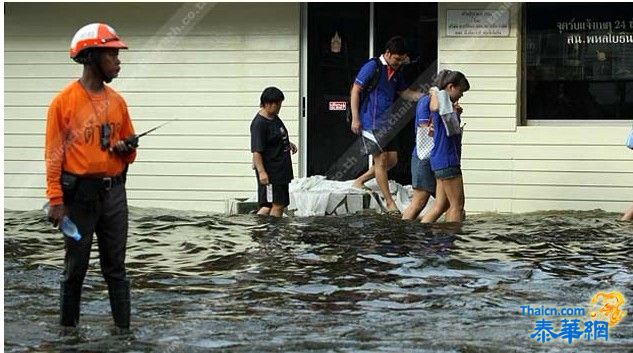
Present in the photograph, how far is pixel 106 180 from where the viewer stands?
6945mm

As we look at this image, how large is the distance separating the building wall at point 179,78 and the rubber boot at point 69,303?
276 inches

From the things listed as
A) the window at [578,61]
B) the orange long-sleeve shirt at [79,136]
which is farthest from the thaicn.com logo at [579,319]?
the window at [578,61]

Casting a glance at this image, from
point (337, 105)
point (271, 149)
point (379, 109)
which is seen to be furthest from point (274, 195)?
point (337, 105)

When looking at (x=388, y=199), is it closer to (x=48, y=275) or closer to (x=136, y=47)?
(x=136, y=47)

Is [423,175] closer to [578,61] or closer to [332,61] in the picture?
[578,61]

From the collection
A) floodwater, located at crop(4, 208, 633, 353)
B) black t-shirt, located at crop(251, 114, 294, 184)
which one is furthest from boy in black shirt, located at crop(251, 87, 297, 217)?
floodwater, located at crop(4, 208, 633, 353)

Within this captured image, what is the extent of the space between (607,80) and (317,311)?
22.0 feet

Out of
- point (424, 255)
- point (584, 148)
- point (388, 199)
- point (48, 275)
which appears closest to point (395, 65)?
point (388, 199)

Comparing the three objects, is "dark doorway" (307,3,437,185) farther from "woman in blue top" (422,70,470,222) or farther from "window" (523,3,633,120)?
"woman in blue top" (422,70,470,222)

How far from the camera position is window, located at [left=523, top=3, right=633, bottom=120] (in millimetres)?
13406

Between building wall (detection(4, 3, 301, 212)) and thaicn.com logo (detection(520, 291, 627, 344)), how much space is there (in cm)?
667

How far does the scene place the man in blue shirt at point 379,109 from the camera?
12.8 meters

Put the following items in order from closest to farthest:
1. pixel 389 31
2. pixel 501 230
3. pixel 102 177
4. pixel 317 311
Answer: pixel 102 177
pixel 317 311
pixel 501 230
pixel 389 31

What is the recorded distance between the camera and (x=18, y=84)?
48.5 ft
